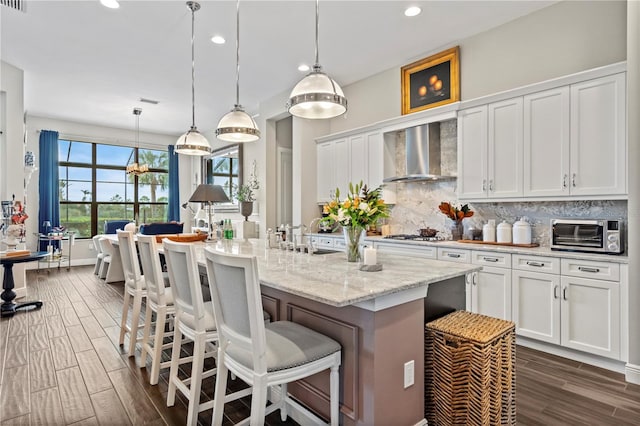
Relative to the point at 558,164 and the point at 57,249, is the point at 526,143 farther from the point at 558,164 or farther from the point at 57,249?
the point at 57,249

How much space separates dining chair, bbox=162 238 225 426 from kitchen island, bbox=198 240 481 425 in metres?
0.40

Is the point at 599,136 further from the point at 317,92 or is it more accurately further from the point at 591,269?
the point at 317,92

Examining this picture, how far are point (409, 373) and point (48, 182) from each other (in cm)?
849

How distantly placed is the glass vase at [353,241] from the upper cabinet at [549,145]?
2.03 metres

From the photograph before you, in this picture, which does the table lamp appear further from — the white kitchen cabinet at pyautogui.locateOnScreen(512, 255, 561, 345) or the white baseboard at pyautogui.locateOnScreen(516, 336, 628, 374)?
the white baseboard at pyautogui.locateOnScreen(516, 336, 628, 374)

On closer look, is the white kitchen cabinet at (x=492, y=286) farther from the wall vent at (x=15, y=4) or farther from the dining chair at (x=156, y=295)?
the wall vent at (x=15, y=4)

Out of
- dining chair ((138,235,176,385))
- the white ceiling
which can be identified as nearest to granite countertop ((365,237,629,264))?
the white ceiling

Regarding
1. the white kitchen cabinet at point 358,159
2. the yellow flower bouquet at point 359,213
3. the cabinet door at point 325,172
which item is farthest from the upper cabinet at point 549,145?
the cabinet door at point 325,172

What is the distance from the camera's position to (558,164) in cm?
315

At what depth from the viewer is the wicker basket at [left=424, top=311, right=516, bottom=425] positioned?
174 centimetres

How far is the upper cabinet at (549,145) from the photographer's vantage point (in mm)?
2844

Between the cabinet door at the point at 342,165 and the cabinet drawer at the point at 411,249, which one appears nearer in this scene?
the cabinet drawer at the point at 411,249

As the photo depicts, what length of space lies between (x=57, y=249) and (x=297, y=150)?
5721 mm

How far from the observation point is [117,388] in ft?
8.05
